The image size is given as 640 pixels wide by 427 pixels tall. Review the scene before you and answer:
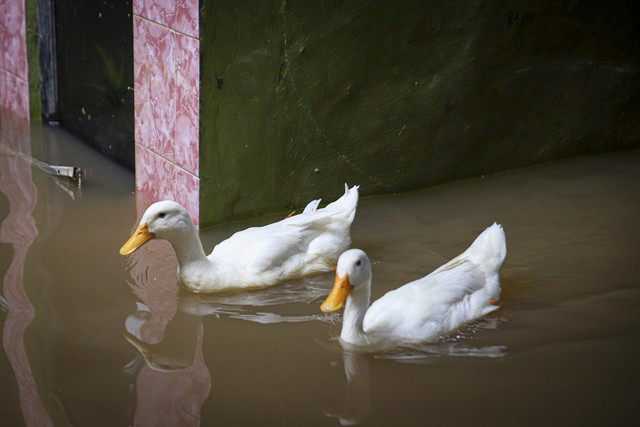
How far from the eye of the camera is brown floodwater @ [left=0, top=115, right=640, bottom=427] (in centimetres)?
334

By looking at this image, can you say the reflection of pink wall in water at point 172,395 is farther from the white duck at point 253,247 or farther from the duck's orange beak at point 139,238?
the duck's orange beak at point 139,238

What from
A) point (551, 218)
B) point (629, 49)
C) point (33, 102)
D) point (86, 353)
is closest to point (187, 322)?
point (86, 353)

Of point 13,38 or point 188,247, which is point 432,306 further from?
point 13,38

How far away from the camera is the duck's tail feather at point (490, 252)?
167 inches

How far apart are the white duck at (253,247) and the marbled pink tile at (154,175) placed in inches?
37.5

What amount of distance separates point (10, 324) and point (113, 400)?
2.89ft

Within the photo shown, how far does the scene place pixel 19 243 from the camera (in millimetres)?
4828

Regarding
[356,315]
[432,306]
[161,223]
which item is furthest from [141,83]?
[432,306]

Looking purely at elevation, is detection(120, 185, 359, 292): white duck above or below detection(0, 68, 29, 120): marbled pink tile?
below

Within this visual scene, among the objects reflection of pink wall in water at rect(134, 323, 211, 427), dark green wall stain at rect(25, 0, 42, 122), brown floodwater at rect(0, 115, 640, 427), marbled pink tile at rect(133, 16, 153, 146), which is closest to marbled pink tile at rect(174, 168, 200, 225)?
brown floodwater at rect(0, 115, 640, 427)

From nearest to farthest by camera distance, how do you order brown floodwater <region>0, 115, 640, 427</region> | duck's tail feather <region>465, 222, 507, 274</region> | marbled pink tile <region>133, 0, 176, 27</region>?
brown floodwater <region>0, 115, 640, 427</region>, duck's tail feather <region>465, 222, 507, 274</region>, marbled pink tile <region>133, 0, 176, 27</region>

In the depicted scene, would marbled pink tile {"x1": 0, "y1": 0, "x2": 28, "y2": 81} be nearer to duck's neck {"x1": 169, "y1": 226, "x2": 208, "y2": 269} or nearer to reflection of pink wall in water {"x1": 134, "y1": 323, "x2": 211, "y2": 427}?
duck's neck {"x1": 169, "y1": 226, "x2": 208, "y2": 269}

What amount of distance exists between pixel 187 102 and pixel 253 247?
1146 mm

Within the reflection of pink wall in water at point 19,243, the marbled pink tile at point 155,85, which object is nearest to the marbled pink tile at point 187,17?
the marbled pink tile at point 155,85
